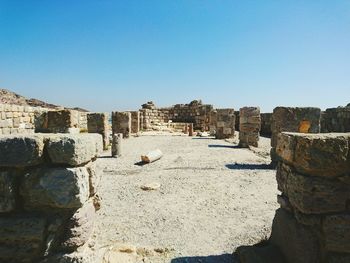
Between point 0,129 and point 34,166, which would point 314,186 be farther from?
point 0,129

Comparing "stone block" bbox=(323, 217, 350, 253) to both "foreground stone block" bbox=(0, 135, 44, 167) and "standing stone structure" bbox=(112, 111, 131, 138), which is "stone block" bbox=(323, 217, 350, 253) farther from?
"standing stone structure" bbox=(112, 111, 131, 138)

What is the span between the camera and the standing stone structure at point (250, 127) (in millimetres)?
14680

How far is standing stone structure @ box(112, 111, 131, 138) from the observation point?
18.0 m

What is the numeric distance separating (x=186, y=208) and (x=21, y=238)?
11.8ft

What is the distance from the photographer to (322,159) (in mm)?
3273

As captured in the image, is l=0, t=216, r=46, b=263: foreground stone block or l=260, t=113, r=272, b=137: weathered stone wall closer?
l=0, t=216, r=46, b=263: foreground stone block

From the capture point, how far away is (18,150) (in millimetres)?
3014

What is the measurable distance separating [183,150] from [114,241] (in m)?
9.21

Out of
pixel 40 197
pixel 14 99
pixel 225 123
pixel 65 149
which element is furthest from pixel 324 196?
pixel 14 99

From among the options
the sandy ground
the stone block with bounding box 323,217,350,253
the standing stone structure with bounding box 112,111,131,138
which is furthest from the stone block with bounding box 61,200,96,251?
the standing stone structure with bounding box 112,111,131,138

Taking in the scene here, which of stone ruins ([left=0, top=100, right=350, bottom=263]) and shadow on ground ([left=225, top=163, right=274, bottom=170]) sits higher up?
stone ruins ([left=0, top=100, right=350, bottom=263])

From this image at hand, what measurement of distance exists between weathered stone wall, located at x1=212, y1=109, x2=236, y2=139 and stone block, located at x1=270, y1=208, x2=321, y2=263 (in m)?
14.6

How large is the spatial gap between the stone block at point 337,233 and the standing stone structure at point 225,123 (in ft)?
49.3

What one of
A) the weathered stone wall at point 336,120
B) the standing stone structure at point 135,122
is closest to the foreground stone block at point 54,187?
the weathered stone wall at point 336,120
